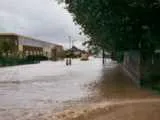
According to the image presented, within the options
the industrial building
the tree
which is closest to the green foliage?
the tree

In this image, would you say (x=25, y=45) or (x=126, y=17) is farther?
(x=25, y=45)

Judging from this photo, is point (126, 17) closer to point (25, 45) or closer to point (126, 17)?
point (126, 17)

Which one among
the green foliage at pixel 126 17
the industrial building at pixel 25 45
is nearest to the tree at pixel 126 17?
the green foliage at pixel 126 17

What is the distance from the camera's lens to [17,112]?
48.5ft

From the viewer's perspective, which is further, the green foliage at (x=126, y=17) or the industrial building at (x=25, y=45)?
the industrial building at (x=25, y=45)

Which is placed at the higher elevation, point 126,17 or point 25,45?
point 25,45

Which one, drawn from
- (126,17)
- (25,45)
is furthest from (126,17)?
(25,45)

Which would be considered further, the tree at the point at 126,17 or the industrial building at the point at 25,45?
the industrial building at the point at 25,45

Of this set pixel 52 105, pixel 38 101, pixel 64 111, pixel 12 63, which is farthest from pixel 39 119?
pixel 12 63

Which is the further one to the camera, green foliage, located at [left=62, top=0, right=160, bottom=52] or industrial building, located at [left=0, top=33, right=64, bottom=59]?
industrial building, located at [left=0, top=33, right=64, bottom=59]

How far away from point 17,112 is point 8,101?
407cm

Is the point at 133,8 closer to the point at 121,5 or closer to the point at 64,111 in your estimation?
the point at 121,5

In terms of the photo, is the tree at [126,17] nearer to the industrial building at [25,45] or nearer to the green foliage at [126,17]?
the green foliage at [126,17]

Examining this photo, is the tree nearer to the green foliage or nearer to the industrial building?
the green foliage
